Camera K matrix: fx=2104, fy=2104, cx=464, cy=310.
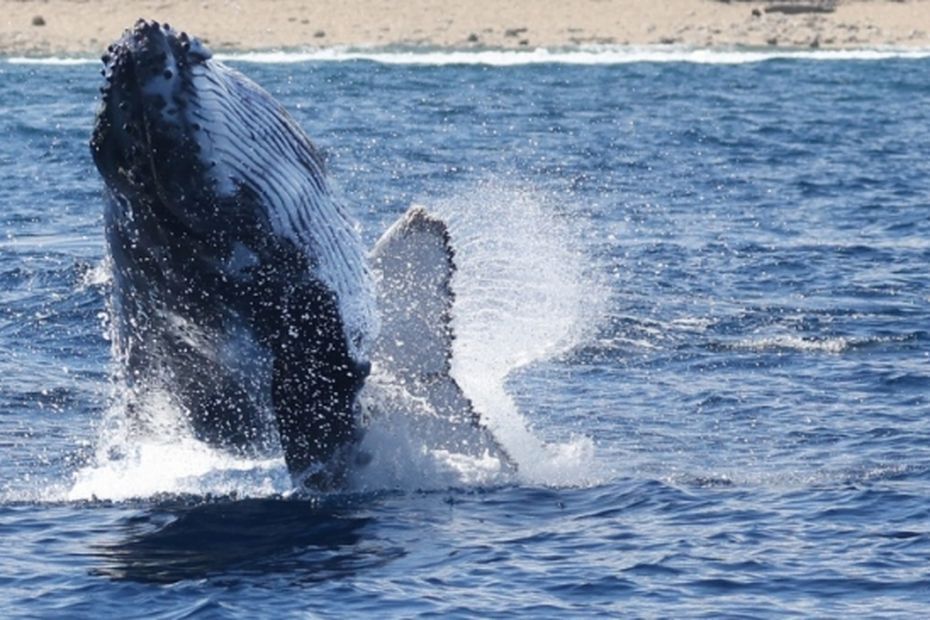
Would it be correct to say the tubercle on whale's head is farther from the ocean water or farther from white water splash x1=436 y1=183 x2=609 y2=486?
white water splash x1=436 y1=183 x2=609 y2=486

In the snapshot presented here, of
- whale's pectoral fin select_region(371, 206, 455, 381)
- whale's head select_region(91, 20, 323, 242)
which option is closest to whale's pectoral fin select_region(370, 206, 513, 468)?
whale's pectoral fin select_region(371, 206, 455, 381)

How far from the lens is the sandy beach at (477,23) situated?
67.9 m

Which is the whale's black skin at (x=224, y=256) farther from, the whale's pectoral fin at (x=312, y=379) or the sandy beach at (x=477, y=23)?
the sandy beach at (x=477, y=23)

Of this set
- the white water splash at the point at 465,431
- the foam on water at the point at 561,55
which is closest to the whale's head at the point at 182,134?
the white water splash at the point at 465,431

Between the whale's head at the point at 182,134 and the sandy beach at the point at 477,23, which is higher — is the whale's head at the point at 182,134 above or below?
below

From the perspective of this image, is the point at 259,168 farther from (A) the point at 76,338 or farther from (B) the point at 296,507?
(A) the point at 76,338

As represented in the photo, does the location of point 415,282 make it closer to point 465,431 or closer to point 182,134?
point 465,431

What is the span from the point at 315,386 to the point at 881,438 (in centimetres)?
493

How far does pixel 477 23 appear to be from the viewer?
71.6 metres

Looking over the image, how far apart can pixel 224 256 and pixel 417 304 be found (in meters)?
2.28

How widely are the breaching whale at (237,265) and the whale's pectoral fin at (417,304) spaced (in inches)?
0.5

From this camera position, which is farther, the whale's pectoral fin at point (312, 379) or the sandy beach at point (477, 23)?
the sandy beach at point (477, 23)

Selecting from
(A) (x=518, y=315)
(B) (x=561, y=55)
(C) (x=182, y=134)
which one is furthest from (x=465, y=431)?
(B) (x=561, y=55)

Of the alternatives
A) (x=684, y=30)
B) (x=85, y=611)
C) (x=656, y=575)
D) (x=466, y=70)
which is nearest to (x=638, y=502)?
(x=656, y=575)
